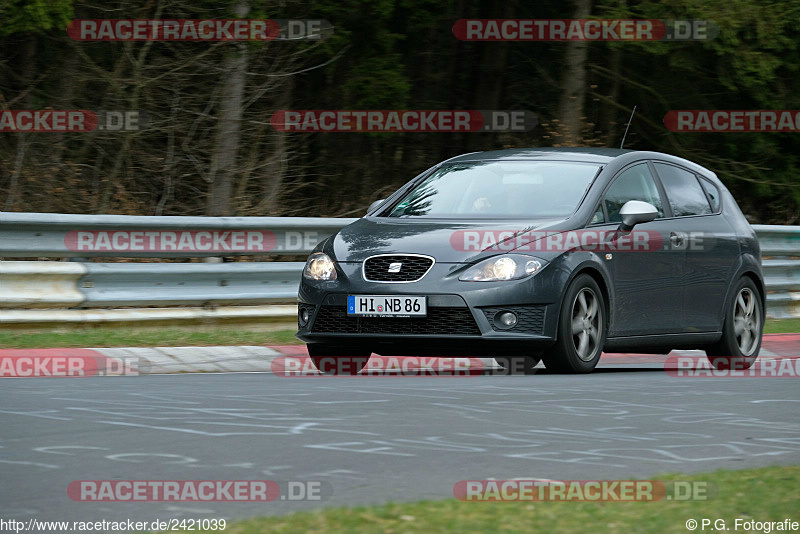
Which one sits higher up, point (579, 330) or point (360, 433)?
point (579, 330)

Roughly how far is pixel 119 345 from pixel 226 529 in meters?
6.41

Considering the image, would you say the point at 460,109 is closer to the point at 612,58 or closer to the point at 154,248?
the point at 612,58

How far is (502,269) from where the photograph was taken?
30.3 ft

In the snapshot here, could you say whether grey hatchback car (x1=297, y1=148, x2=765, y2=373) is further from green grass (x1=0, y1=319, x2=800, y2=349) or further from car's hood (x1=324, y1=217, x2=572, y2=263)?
green grass (x1=0, y1=319, x2=800, y2=349)

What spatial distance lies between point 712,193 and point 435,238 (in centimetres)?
340

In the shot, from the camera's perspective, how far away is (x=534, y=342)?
30.4 feet

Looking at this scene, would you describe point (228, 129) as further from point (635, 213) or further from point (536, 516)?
point (536, 516)

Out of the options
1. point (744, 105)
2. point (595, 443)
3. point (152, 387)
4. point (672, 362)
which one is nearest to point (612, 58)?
point (744, 105)

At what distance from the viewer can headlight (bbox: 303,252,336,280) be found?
9573 millimetres
